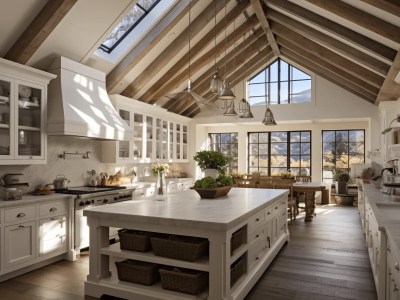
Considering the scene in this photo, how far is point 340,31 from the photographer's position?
16.0ft

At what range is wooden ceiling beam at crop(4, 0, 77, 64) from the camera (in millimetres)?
3863

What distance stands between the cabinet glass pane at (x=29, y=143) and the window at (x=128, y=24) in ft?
6.22

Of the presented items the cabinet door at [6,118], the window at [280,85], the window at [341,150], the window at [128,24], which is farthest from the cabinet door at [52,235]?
the window at [341,150]

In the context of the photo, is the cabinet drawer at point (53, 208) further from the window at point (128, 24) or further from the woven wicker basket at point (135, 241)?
the window at point (128, 24)

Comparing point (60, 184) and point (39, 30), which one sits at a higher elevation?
point (39, 30)

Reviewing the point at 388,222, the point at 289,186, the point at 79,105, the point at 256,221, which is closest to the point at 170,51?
the point at 79,105

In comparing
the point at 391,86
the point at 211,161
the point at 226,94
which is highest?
the point at 391,86

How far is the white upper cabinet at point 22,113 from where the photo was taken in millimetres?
3854

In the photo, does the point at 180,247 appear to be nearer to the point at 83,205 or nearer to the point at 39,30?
the point at 83,205

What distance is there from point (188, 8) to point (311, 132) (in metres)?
5.72

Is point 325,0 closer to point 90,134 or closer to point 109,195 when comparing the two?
point 90,134

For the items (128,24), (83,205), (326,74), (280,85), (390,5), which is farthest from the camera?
(280,85)

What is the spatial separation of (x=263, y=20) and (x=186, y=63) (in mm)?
1695

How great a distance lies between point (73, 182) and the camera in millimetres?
5379
